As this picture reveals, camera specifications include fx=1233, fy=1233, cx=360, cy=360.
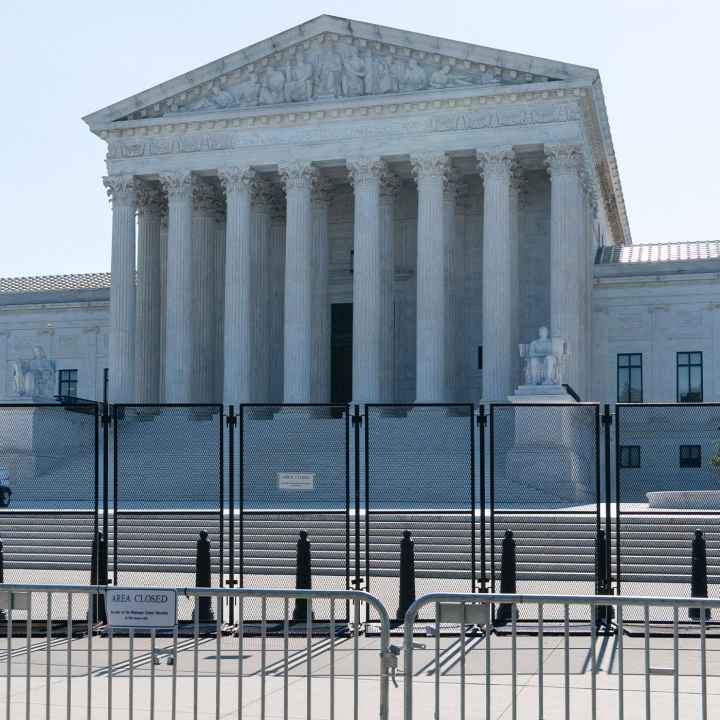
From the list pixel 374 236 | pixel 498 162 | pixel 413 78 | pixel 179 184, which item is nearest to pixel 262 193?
pixel 179 184

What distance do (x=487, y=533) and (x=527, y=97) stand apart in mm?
30286

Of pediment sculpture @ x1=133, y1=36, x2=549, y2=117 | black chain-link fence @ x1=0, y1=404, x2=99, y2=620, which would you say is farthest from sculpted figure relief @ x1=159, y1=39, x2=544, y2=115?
black chain-link fence @ x1=0, y1=404, x2=99, y2=620

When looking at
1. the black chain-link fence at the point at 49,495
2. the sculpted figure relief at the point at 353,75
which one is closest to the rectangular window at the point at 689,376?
the sculpted figure relief at the point at 353,75

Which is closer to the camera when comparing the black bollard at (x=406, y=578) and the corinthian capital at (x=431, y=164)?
the black bollard at (x=406, y=578)

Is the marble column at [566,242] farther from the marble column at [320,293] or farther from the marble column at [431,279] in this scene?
the marble column at [320,293]

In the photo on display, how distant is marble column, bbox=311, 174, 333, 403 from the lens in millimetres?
57250

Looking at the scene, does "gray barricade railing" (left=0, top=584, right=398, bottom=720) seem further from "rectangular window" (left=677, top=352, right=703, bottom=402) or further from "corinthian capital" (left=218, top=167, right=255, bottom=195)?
"rectangular window" (left=677, top=352, right=703, bottom=402)

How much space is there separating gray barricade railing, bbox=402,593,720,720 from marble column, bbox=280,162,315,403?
35.2 metres

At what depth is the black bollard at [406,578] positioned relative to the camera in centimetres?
1875

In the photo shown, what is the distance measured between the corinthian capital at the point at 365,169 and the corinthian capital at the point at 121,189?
10614 mm

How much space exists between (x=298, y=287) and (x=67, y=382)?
55.7 ft

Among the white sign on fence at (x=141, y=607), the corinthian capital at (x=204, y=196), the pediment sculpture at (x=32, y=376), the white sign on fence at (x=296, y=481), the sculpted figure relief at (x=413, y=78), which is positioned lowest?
the white sign on fence at (x=141, y=607)

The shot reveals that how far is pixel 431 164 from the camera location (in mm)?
53469

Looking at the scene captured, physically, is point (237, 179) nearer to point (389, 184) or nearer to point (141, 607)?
point (389, 184)
